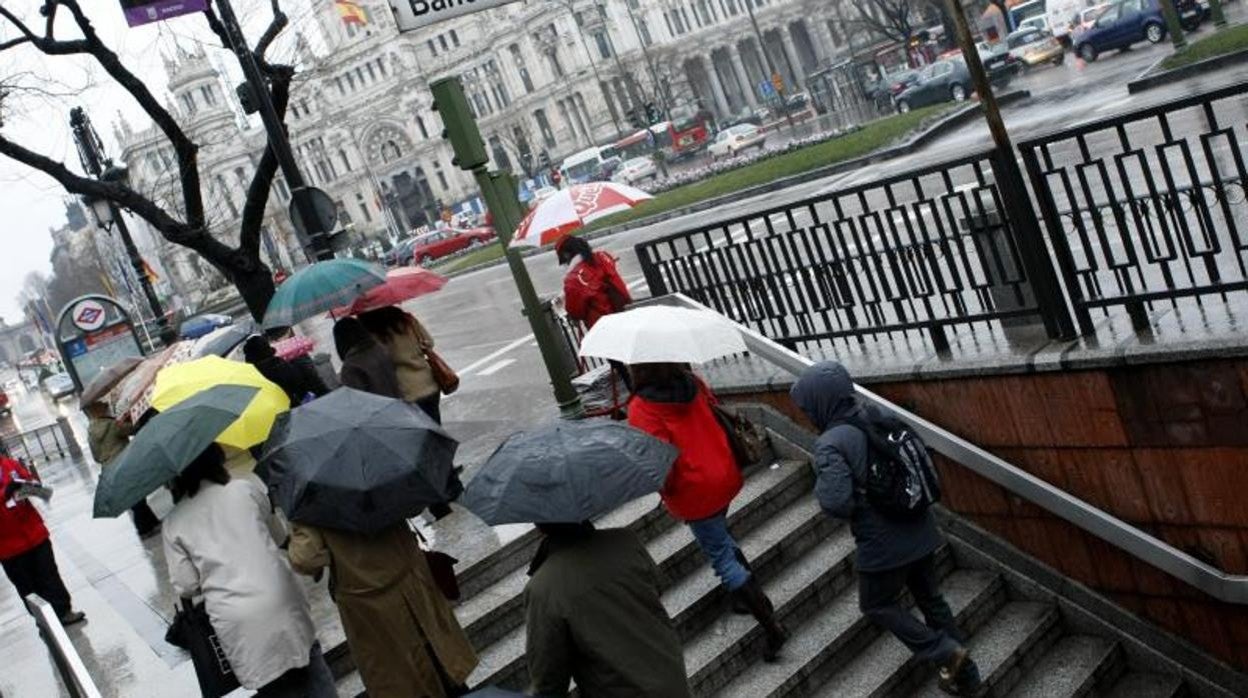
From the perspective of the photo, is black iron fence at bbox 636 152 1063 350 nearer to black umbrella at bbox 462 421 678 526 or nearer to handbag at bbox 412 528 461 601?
black umbrella at bbox 462 421 678 526

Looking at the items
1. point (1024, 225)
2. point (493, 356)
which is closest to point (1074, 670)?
point (1024, 225)

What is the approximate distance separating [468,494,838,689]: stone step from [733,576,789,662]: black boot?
25cm

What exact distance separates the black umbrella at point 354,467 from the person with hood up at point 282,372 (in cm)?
261

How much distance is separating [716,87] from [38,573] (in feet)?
307

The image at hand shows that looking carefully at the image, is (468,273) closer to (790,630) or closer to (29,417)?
(29,417)

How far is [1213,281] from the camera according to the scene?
246 inches

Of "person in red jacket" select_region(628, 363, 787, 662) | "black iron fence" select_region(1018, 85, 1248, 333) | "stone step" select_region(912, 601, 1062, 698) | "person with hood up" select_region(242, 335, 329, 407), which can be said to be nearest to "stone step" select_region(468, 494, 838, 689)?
"person in red jacket" select_region(628, 363, 787, 662)

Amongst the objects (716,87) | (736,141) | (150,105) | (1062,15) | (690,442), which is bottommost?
(690,442)

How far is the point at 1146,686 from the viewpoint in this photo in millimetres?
6770

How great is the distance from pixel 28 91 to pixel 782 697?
1217 cm

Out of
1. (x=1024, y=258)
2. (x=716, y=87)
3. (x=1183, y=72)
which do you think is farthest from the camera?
(x=716, y=87)

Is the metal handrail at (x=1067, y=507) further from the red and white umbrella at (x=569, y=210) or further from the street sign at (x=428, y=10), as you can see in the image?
the street sign at (x=428, y=10)

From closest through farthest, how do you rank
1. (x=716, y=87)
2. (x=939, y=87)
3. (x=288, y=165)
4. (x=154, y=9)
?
(x=154, y=9)
(x=288, y=165)
(x=939, y=87)
(x=716, y=87)

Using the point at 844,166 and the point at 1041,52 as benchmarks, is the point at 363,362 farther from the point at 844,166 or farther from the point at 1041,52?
the point at 1041,52
